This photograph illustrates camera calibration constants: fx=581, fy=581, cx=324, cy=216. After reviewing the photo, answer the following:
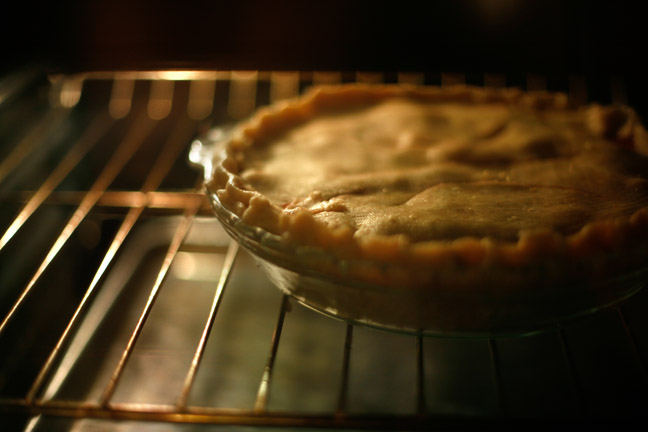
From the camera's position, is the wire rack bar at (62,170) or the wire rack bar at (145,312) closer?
the wire rack bar at (145,312)

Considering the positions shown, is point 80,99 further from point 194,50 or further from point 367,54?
point 367,54

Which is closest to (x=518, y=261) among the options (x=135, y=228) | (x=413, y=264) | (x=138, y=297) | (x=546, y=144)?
(x=413, y=264)

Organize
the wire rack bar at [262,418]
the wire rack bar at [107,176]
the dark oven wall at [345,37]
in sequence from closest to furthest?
the wire rack bar at [262,418], the wire rack bar at [107,176], the dark oven wall at [345,37]

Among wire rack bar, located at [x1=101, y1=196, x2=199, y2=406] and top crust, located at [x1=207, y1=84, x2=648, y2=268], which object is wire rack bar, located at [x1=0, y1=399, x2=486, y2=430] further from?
top crust, located at [x1=207, y1=84, x2=648, y2=268]

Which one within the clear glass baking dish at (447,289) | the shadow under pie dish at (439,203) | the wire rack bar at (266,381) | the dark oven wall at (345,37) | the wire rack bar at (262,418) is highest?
the dark oven wall at (345,37)

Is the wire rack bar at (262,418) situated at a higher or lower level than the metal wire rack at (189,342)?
lower

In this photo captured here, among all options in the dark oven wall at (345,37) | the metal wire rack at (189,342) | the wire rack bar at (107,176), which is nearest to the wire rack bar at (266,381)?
the metal wire rack at (189,342)

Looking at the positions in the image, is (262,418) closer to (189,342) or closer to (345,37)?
(189,342)

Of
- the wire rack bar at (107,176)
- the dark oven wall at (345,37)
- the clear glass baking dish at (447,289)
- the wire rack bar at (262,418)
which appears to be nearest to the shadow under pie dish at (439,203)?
the clear glass baking dish at (447,289)

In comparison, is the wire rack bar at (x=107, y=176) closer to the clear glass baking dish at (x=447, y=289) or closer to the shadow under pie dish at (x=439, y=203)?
the shadow under pie dish at (x=439, y=203)

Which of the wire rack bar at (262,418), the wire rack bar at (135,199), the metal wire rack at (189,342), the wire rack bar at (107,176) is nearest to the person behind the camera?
the wire rack bar at (262,418)
